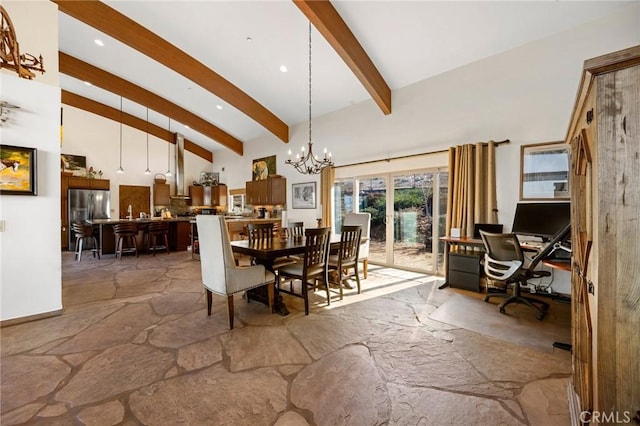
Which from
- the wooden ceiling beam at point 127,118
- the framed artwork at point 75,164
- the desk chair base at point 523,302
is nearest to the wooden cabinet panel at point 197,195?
the wooden ceiling beam at point 127,118

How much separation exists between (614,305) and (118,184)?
11.2 m

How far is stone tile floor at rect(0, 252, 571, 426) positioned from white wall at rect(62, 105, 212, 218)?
704 centimetres

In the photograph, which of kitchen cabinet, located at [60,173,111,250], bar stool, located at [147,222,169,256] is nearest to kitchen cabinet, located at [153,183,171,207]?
kitchen cabinet, located at [60,173,111,250]

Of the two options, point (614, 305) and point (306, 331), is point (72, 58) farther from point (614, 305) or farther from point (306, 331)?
point (614, 305)

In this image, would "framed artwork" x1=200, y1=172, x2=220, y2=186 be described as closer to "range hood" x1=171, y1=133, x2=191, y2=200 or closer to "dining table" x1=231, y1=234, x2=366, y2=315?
"range hood" x1=171, y1=133, x2=191, y2=200

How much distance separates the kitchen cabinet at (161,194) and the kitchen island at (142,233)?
7.24 ft

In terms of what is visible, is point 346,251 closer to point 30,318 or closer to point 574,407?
point 574,407

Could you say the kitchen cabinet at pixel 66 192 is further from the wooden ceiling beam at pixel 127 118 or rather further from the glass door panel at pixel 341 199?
the glass door panel at pixel 341 199

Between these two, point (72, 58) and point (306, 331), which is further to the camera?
point (72, 58)

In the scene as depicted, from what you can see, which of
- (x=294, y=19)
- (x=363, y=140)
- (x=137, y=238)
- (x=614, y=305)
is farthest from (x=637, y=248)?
(x=137, y=238)

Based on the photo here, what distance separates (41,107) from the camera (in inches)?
120

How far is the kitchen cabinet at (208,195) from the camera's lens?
33.5 ft

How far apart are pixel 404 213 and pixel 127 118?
936 cm

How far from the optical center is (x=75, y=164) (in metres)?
8.18
